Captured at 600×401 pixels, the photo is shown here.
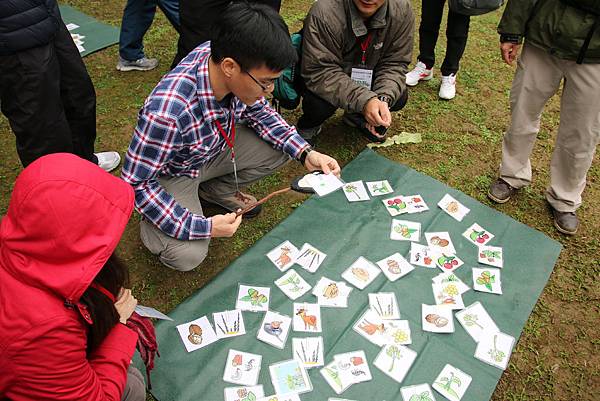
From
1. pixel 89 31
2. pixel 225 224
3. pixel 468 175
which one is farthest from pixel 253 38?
pixel 89 31

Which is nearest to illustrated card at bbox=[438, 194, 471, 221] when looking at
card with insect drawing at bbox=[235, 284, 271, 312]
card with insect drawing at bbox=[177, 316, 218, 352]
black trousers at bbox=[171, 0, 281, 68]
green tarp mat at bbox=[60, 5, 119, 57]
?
card with insect drawing at bbox=[235, 284, 271, 312]

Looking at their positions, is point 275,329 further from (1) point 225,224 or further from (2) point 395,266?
(2) point 395,266

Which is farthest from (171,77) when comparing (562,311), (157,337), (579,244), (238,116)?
(579,244)

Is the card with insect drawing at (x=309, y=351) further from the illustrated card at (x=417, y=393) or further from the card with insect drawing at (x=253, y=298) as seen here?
the illustrated card at (x=417, y=393)

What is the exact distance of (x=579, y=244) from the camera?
294cm

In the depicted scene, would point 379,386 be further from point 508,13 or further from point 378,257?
point 508,13

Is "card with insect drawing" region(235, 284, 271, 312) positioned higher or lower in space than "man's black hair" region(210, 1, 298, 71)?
lower

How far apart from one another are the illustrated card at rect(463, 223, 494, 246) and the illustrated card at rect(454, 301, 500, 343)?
18.5 inches

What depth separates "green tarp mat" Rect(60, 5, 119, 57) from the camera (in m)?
4.37

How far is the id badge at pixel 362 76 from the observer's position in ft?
10.3

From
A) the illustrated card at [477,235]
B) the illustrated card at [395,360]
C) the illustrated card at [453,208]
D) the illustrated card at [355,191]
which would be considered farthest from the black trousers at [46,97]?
the illustrated card at [477,235]

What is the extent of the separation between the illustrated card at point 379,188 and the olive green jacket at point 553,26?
1156 mm

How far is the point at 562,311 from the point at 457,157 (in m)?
1.36

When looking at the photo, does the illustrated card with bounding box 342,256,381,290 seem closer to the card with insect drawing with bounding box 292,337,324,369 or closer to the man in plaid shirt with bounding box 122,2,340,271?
the card with insect drawing with bounding box 292,337,324,369
